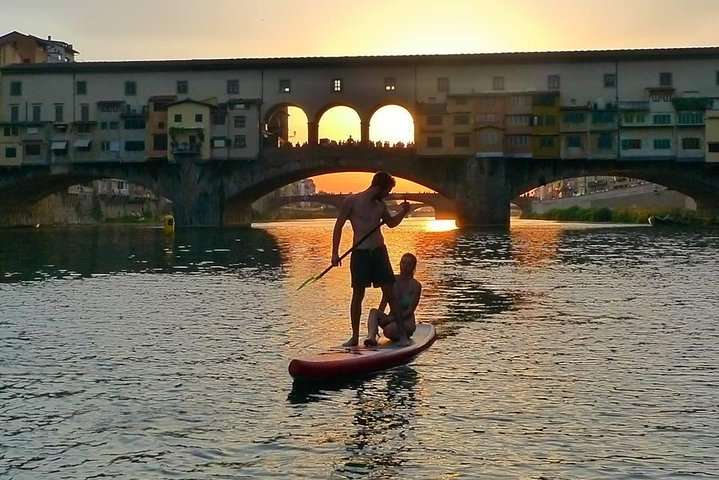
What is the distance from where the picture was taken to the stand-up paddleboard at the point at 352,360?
31.3 ft

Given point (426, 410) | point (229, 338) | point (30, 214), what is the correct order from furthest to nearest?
point (30, 214) → point (229, 338) → point (426, 410)

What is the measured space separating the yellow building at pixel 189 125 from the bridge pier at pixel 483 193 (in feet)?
66.9

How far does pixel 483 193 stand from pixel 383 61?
12.8m

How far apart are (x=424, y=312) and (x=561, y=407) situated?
7.77 meters

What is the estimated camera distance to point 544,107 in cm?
6656

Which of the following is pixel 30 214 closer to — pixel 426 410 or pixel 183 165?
pixel 183 165

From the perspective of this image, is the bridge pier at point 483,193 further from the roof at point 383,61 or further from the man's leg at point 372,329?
the man's leg at point 372,329

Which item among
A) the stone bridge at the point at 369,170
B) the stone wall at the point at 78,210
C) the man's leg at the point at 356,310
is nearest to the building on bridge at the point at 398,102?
the stone bridge at the point at 369,170

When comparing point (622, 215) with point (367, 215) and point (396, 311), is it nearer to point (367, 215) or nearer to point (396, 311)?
point (396, 311)

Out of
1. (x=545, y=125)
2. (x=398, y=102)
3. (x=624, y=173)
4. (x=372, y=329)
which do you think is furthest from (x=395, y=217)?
(x=624, y=173)

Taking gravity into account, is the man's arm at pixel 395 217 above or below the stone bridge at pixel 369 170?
below

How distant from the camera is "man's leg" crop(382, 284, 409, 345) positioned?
35.7ft

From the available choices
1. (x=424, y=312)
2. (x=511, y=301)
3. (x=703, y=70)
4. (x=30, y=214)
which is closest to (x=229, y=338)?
(x=424, y=312)

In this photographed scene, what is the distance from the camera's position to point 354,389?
9.48 meters
